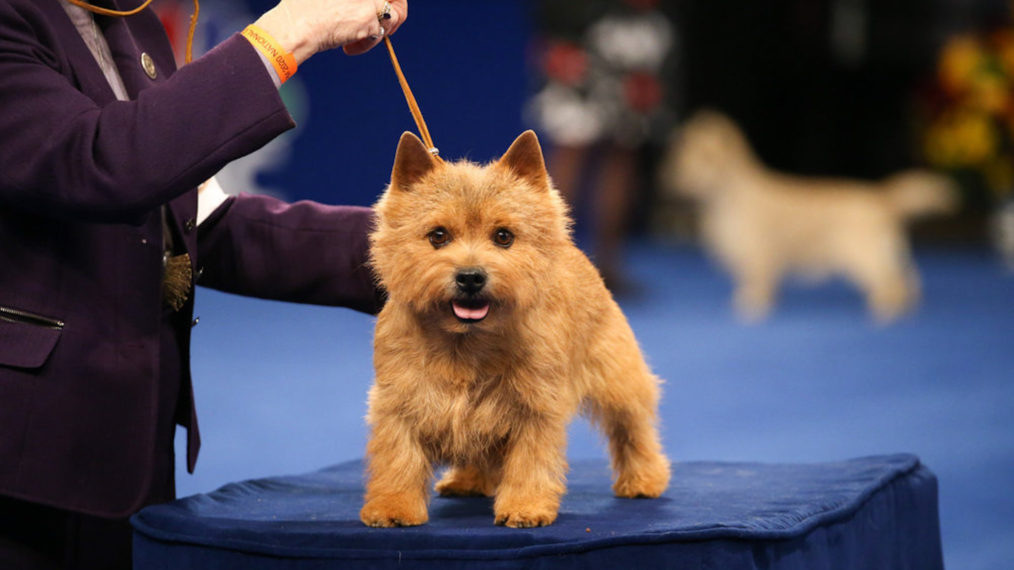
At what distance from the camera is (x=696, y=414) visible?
484 cm

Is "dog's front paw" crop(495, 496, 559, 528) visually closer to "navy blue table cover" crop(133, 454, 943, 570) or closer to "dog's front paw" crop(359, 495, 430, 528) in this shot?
"navy blue table cover" crop(133, 454, 943, 570)

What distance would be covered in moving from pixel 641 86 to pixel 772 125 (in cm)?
439

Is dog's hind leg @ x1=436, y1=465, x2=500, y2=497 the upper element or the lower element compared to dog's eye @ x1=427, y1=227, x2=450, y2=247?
lower

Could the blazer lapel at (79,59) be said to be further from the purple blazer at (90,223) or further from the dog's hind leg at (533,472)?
the dog's hind leg at (533,472)

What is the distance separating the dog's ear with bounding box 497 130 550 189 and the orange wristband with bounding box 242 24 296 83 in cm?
33

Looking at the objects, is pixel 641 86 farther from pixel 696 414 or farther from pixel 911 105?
pixel 911 105

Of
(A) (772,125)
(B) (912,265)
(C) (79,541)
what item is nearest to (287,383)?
(C) (79,541)

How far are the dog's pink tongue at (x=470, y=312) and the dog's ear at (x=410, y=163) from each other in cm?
22

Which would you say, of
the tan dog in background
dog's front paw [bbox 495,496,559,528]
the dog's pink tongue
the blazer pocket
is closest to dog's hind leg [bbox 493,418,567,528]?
dog's front paw [bbox 495,496,559,528]

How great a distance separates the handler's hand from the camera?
1592 millimetres

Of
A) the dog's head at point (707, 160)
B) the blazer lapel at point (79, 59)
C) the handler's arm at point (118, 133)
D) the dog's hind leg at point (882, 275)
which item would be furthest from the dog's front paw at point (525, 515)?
the dog's head at point (707, 160)

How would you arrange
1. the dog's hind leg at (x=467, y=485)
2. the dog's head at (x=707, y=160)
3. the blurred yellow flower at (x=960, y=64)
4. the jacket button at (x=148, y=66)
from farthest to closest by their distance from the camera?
1. the blurred yellow flower at (x=960, y=64)
2. the dog's head at (x=707, y=160)
3. the dog's hind leg at (x=467, y=485)
4. the jacket button at (x=148, y=66)

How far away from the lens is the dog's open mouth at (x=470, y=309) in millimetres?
1539

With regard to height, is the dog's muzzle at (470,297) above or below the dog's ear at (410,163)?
below
